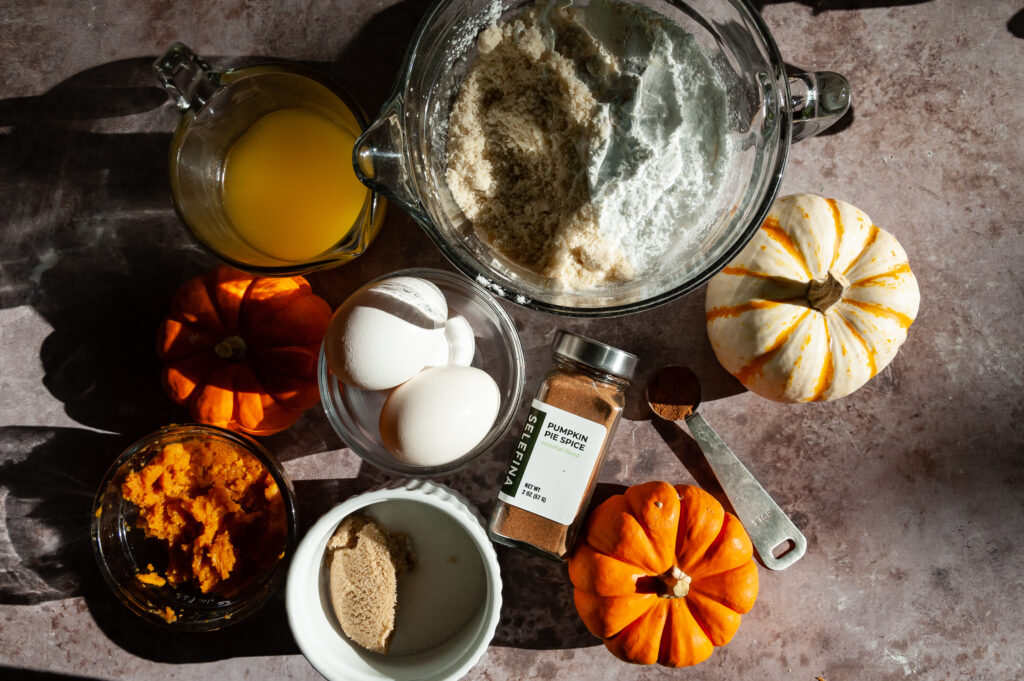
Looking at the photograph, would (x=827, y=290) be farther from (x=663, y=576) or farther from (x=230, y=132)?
(x=230, y=132)

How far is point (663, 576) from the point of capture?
3.51ft

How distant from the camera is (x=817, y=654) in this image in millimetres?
1242

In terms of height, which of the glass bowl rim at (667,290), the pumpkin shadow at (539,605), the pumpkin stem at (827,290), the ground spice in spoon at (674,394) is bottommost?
the pumpkin shadow at (539,605)

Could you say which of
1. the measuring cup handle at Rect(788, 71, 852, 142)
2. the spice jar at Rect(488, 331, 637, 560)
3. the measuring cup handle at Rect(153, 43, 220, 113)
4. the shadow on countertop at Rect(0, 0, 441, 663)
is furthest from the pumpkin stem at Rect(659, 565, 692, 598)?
the measuring cup handle at Rect(153, 43, 220, 113)

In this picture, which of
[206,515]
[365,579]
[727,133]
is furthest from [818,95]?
[206,515]

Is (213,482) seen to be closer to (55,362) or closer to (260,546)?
(260,546)

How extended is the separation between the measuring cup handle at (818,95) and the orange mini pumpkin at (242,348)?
0.81 m

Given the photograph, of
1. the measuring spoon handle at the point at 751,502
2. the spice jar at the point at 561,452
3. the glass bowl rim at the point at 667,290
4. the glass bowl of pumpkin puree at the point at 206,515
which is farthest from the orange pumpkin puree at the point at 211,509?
the measuring spoon handle at the point at 751,502

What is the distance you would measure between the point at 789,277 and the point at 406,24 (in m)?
0.80

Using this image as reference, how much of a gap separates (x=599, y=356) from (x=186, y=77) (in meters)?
0.76

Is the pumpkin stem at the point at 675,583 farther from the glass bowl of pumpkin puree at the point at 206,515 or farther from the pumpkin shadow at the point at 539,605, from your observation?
the glass bowl of pumpkin puree at the point at 206,515

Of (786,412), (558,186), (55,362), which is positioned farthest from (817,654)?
(55,362)

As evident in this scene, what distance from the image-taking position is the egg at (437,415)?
3.20 ft

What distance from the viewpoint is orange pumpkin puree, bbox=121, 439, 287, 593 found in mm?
1109
